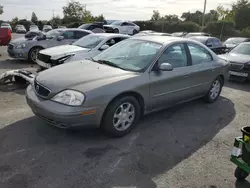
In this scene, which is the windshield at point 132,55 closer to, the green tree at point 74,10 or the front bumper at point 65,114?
the front bumper at point 65,114

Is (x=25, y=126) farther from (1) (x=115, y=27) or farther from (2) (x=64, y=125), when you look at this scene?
(1) (x=115, y=27)

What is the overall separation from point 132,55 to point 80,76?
1194mm

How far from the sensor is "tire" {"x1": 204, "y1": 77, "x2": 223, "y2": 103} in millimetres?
5674

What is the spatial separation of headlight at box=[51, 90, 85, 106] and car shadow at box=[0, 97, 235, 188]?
672mm

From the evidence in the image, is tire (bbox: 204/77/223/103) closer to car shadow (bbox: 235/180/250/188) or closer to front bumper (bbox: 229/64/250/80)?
front bumper (bbox: 229/64/250/80)

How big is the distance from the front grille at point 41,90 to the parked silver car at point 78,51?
365 centimetres

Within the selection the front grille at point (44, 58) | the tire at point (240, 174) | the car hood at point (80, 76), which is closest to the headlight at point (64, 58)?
the front grille at point (44, 58)

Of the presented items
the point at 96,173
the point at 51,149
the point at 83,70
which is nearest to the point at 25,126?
the point at 51,149

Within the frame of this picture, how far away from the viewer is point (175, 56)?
4648mm

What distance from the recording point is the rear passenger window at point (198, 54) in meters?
4.99

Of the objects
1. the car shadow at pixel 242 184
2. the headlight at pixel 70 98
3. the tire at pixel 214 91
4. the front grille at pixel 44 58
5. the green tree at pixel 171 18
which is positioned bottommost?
the car shadow at pixel 242 184

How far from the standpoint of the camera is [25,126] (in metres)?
4.14

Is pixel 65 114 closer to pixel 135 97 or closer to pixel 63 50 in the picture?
pixel 135 97

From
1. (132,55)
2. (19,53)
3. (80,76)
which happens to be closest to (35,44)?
(19,53)
